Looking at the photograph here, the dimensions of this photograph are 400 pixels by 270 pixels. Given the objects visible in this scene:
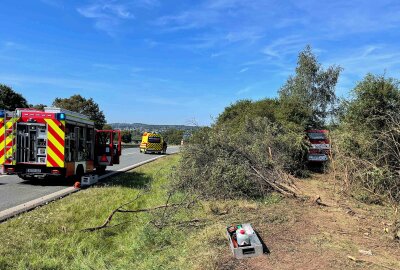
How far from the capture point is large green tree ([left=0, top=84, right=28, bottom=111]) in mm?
45156

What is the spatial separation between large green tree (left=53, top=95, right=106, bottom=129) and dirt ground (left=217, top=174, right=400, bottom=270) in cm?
5197

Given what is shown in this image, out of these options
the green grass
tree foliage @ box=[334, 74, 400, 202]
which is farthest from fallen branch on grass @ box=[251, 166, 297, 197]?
the green grass

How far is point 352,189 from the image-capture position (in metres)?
10.2

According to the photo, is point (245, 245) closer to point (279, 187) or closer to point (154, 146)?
point (279, 187)

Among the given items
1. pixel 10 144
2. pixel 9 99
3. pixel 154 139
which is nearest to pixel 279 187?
pixel 10 144

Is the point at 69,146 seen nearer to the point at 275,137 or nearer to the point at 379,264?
the point at 275,137

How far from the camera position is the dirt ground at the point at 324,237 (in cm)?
528

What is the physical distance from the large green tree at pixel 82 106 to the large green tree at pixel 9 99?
1029 centimetres

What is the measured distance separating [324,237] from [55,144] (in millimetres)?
9424

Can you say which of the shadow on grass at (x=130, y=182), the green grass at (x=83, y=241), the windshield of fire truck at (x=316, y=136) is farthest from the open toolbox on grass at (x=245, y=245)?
the windshield of fire truck at (x=316, y=136)

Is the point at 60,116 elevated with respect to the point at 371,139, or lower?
elevated

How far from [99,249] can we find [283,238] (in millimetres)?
3089

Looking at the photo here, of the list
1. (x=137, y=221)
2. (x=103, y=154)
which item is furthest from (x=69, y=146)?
(x=137, y=221)

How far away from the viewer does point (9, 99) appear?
4600cm
